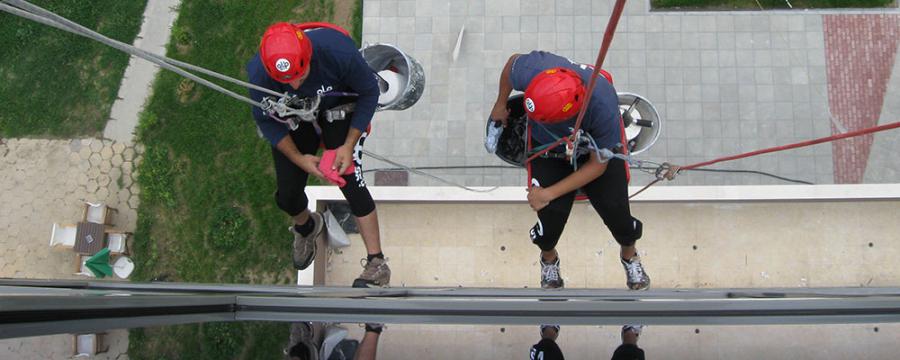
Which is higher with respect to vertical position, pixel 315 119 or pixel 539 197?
pixel 315 119

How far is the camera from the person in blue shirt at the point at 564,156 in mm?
3750

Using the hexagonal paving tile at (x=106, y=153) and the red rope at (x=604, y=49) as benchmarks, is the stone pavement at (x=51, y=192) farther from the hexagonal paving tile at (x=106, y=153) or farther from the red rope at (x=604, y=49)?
the red rope at (x=604, y=49)

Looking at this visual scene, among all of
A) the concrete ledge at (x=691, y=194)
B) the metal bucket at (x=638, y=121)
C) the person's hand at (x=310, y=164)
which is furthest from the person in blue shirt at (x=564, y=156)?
the person's hand at (x=310, y=164)

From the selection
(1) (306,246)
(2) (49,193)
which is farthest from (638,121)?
(2) (49,193)

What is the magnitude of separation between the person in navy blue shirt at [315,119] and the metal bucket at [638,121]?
201 centimetres

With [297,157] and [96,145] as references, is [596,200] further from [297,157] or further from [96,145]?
[96,145]

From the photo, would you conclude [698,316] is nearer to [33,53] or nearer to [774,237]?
[774,237]

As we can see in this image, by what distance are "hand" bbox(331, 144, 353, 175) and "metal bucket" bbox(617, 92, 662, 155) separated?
2130mm

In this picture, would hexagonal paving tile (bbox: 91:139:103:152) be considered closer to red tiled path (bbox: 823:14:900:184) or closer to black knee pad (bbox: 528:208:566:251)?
black knee pad (bbox: 528:208:566:251)

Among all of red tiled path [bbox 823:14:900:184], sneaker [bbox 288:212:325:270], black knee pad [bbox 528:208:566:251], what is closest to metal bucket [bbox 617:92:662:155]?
black knee pad [bbox 528:208:566:251]

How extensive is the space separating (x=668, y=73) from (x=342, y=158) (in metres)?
4.14

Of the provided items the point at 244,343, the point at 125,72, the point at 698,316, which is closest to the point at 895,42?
the point at 698,316

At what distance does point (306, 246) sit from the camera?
16.6ft

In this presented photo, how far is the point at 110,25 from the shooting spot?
7.63m
